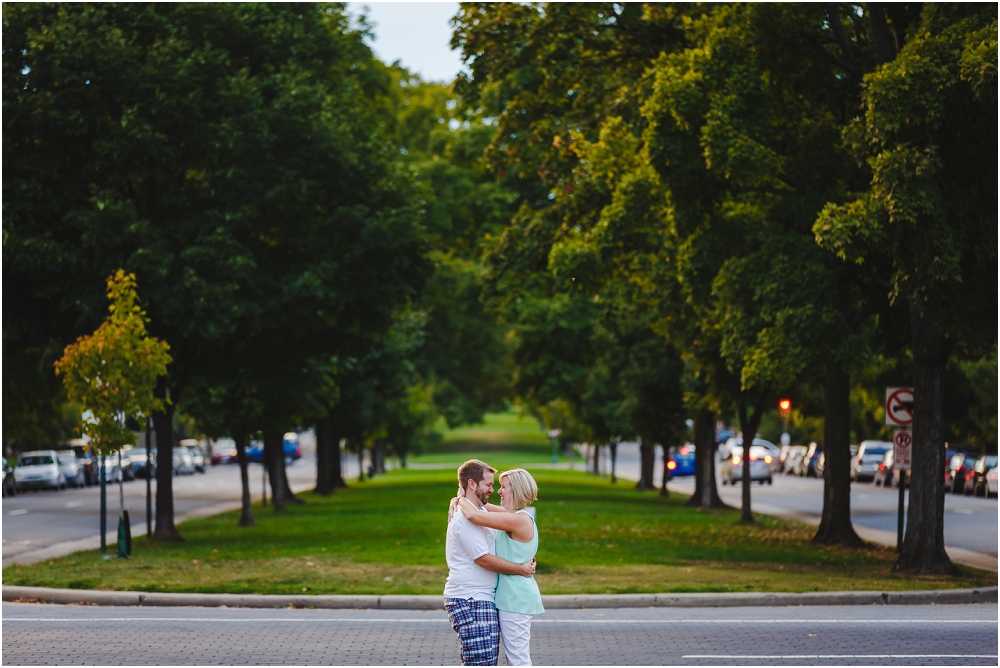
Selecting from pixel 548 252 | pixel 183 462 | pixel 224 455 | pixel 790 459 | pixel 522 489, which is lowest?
pixel 224 455

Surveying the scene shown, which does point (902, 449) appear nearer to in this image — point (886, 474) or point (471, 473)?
point (471, 473)

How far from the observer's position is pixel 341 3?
31.5 meters

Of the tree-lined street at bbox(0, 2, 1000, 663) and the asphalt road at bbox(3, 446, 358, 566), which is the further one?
the asphalt road at bbox(3, 446, 358, 566)

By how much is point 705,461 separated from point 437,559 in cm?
2098

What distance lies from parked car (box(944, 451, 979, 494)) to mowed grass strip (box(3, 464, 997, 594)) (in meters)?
17.7

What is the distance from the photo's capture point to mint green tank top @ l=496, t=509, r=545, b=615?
6898 mm

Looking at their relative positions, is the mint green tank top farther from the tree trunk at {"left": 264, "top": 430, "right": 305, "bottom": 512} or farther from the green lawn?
the tree trunk at {"left": 264, "top": 430, "right": 305, "bottom": 512}

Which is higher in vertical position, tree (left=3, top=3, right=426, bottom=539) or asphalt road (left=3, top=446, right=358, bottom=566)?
tree (left=3, top=3, right=426, bottom=539)

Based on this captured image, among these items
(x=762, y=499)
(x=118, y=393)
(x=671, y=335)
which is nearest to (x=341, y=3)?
(x=671, y=335)

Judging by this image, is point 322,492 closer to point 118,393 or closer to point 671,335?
point 671,335

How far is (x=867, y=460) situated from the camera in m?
56.7

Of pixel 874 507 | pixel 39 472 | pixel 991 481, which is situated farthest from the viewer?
pixel 39 472

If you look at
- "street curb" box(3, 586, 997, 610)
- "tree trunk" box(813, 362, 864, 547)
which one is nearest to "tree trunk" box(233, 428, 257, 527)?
"street curb" box(3, 586, 997, 610)

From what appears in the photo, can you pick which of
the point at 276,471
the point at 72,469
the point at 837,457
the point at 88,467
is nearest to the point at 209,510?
the point at 276,471
